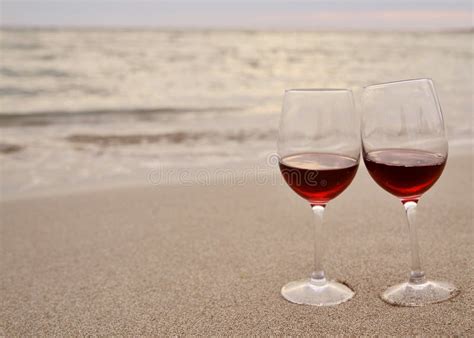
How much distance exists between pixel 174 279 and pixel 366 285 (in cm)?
67

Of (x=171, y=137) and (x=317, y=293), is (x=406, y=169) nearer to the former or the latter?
(x=317, y=293)

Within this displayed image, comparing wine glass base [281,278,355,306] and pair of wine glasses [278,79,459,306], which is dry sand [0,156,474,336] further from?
pair of wine glasses [278,79,459,306]

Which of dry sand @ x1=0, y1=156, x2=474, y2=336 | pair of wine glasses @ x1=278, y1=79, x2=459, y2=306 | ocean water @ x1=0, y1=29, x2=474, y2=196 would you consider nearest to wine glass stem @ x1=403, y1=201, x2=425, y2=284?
pair of wine glasses @ x1=278, y1=79, x2=459, y2=306

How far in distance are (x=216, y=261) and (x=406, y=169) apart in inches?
36.4

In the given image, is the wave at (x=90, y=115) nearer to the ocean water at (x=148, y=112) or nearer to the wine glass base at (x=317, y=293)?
A: the ocean water at (x=148, y=112)

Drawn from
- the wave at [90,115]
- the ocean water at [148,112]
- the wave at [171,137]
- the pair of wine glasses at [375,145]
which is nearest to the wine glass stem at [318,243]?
the pair of wine glasses at [375,145]

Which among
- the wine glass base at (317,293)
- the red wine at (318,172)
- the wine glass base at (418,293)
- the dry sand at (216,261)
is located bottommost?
the dry sand at (216,261)

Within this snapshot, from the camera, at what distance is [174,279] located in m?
2.09

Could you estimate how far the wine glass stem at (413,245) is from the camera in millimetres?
1679

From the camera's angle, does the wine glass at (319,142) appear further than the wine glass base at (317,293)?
No

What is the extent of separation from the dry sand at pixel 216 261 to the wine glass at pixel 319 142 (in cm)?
23

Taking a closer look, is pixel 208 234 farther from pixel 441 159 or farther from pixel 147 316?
pixel 441 159

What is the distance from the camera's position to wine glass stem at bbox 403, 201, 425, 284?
1679mm

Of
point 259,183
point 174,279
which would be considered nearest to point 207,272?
point 174,279
